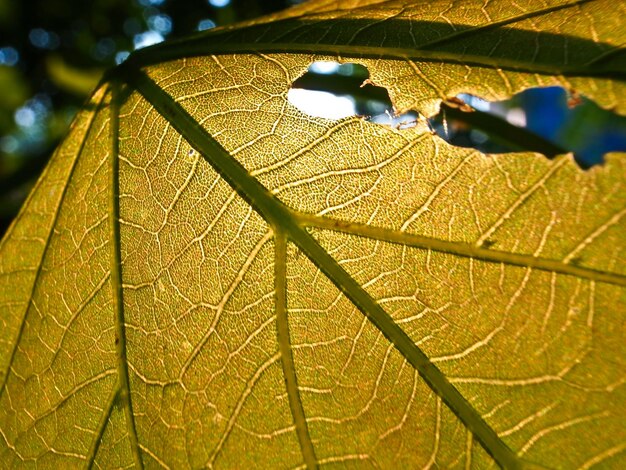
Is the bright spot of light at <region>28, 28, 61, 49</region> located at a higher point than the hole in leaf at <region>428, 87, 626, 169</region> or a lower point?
higher

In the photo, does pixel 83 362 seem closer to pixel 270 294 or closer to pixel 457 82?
pixel 270 294

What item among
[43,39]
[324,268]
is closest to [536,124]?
[43,39]

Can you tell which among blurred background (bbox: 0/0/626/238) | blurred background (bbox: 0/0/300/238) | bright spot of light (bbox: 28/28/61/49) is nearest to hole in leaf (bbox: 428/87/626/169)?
blurred background (bbox: 0/0/626/238)

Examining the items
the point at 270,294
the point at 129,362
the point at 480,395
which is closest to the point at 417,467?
the point at 480,395

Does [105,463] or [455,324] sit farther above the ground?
[105,463]

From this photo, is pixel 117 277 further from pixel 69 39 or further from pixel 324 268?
pixel 69 39

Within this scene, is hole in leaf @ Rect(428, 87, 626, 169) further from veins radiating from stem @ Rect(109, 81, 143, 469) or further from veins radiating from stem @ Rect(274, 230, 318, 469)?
veins radiating from stem @ Rect(109, 81, 143, 469)

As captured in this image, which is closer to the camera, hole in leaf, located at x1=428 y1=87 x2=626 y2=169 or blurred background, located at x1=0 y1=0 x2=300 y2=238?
hole in leaf, located at x1=428 y1=87 x2=626 y2=169
